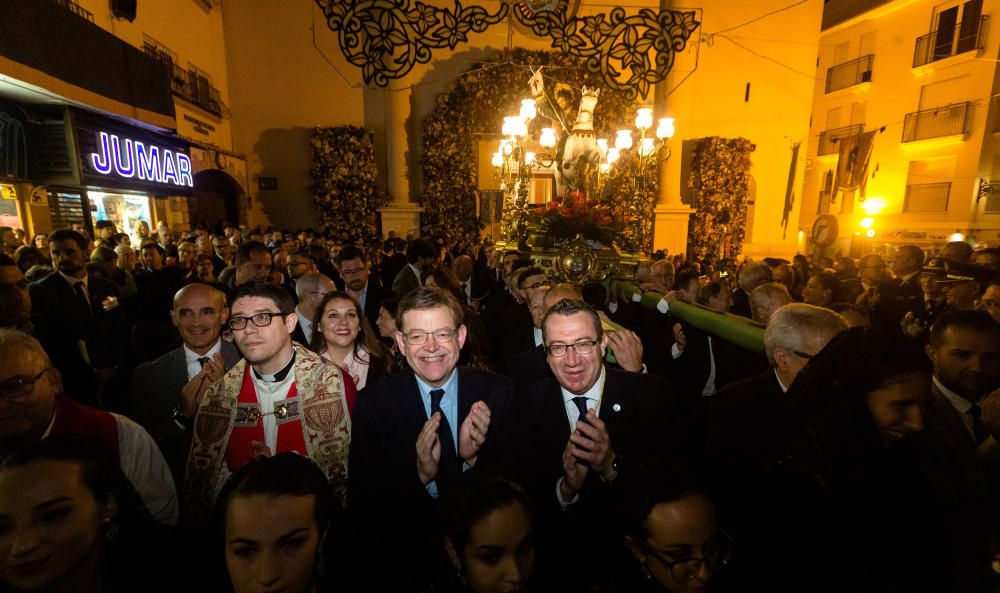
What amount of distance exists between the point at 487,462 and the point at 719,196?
45.6ft

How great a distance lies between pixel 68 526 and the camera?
4.64 feet

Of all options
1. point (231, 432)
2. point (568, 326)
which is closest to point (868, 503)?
point (568, 326)

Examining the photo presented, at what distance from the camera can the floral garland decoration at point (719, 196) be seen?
1327 cm

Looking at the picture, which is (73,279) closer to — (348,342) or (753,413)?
(348,342)

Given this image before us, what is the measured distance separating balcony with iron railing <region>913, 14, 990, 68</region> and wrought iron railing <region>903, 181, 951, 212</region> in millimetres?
5537

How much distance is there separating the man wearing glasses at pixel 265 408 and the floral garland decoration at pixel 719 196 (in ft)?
44.3

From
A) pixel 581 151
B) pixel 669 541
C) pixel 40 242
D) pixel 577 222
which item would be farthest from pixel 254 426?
pixel 40 242

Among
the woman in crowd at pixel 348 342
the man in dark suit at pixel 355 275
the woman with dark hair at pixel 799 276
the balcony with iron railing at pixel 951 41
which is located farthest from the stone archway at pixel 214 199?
the balcony with iron railing at pixel 951 41

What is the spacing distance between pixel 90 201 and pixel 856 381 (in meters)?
12.0

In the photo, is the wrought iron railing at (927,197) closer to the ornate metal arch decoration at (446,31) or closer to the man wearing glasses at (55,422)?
the ornate metal arch decoration at (446,31)

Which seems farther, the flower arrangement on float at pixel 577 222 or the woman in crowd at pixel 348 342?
the flower arrangement on float at pixel 577 222

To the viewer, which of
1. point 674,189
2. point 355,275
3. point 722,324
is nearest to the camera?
point 722,324

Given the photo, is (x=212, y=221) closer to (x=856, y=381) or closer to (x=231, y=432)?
(x=231, y=432)

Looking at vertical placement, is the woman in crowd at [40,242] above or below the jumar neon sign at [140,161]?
below
